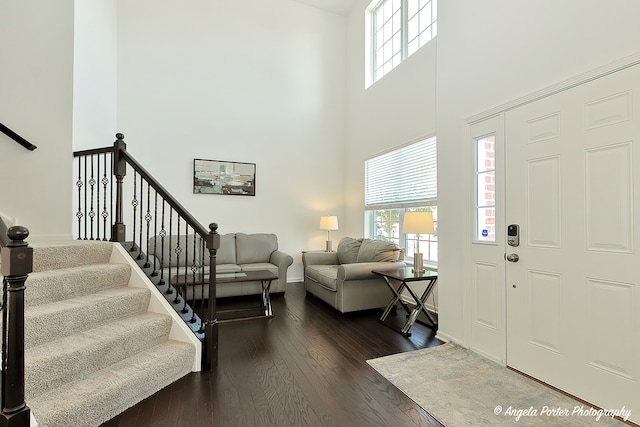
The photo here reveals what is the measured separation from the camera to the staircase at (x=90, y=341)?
67.4 inches

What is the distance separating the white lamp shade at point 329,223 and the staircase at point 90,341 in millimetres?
3514

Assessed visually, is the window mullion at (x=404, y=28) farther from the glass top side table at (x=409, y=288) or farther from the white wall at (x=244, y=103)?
the glass top side table at (x=409, y=288)

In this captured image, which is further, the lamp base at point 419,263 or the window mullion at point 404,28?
the window mullion at point 404,28

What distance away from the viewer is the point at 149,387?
2098 millimetres

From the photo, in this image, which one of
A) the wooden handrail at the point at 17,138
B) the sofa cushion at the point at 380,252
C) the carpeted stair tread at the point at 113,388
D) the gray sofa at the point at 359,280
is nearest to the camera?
the carpeted stair tread at the point at 113,388

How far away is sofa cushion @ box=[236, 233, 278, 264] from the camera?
5.23m

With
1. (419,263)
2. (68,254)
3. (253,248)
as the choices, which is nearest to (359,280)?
(419,263)

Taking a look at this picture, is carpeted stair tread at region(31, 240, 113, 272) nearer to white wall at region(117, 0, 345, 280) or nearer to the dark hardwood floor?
the dark hardwood floor

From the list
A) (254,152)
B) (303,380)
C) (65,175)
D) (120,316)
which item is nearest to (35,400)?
(120,316)

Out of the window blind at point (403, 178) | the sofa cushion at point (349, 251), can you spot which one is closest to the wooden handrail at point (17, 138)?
the sofa cushion at point (349, 251)

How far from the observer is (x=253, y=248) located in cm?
530

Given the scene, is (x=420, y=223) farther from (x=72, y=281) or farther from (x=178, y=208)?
(x=72, y=281)

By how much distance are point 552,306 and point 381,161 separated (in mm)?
3428

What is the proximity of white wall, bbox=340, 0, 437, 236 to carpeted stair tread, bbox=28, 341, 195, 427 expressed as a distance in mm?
3760
